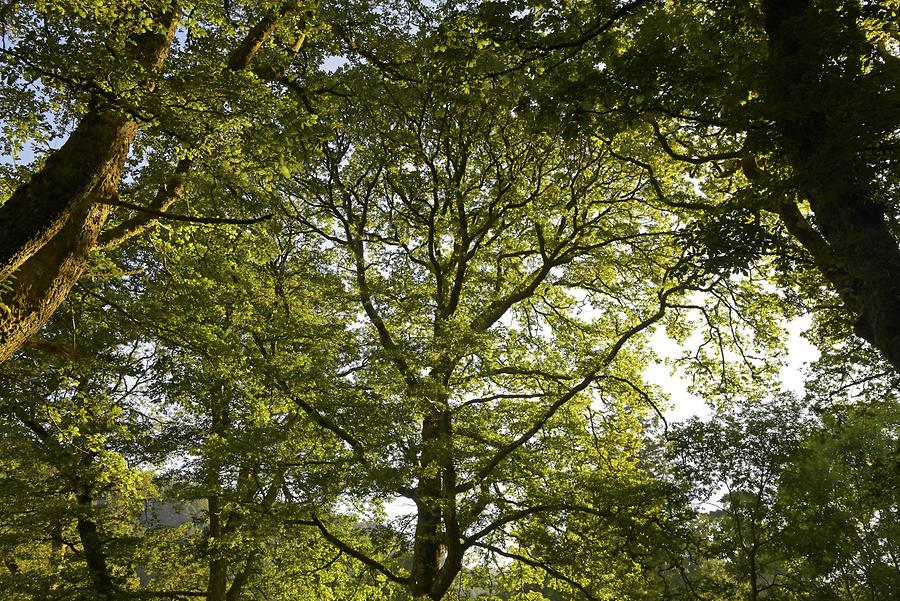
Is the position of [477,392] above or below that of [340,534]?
above

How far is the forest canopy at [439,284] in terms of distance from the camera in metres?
4.94

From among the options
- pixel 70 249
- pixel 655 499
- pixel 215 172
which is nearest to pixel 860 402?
pixel 655 499

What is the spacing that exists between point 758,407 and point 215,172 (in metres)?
12.3

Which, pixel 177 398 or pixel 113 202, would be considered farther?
pixel 177 398

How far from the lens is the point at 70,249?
16.8ft

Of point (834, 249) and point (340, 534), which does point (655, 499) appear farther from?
point (340, 534)

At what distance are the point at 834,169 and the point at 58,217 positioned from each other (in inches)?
255

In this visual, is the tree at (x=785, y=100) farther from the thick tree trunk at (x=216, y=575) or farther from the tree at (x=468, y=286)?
the thick tree trunk at (x=216, y=575)

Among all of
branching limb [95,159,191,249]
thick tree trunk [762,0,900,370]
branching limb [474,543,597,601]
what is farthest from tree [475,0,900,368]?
branching limb [474,543,597,601]

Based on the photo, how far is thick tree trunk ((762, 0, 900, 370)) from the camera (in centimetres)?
432

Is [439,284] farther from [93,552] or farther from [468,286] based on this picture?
[93,552]

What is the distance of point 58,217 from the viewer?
474 cm

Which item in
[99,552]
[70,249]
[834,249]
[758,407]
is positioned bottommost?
[99,552]

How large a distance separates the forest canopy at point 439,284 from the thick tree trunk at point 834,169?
3cm
